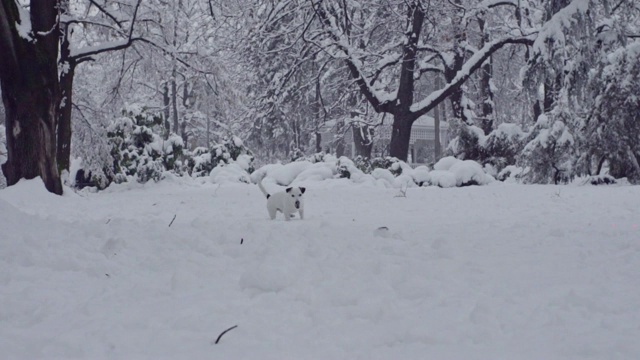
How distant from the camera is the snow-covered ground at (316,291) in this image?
2125 mm

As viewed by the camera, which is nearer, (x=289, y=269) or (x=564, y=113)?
(x=289, y=269)

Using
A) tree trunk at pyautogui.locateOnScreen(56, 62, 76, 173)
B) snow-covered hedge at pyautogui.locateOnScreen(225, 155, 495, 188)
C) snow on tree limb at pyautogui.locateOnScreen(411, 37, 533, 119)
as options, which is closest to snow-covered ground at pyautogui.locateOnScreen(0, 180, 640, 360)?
tree trunk at pyautogui.locateOnScreen(56, 62, 76, 173)

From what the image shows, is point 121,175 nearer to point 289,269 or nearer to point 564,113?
point 564,113

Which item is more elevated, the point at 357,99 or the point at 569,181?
the point at 357,99

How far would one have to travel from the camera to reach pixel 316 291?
2.90m

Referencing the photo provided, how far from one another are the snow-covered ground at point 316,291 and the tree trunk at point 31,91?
16.6ft

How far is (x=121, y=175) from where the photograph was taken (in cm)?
1478

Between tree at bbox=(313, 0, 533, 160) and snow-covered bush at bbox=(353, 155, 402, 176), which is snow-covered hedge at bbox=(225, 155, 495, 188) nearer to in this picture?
snow-covered bush at bbox=(353, 155, 402, 176)

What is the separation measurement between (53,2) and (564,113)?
11004mm

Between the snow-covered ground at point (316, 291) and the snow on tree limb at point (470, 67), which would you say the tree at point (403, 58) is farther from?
the snow-covered ground at point (316, 291)

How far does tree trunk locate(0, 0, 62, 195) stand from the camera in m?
8.67

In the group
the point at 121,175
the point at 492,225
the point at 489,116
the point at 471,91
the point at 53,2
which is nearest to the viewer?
the point at 492,225

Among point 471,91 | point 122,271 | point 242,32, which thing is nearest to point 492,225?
point 122,271

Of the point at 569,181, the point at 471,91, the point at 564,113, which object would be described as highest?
the point at 471,91
